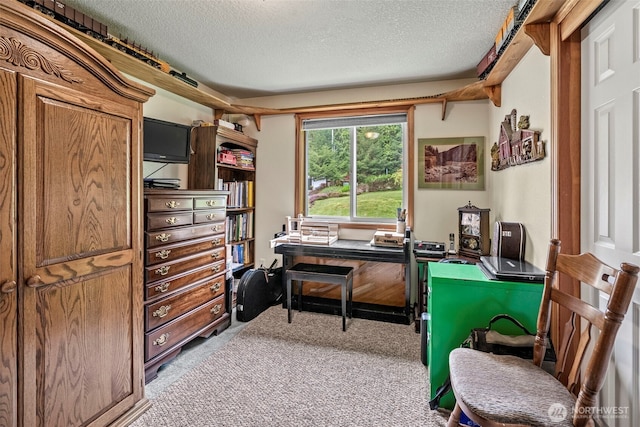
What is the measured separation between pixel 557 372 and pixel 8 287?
231cm

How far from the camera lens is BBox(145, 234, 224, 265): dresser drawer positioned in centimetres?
204

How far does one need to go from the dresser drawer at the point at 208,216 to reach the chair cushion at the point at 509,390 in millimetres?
1999

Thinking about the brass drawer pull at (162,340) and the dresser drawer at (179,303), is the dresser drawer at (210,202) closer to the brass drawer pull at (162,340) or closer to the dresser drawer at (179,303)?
the dresser drawer at (179,303)

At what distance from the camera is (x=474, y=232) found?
269 cm

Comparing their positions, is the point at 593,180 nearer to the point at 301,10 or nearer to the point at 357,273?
the point at 301,10

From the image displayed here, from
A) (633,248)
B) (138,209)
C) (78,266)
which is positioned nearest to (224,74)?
(138,209)

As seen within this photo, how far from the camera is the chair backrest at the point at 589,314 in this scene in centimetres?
98

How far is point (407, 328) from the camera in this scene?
113 inches

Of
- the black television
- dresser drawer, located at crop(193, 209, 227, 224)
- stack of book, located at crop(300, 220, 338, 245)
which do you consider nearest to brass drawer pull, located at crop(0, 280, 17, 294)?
dresser drawer, located at crop(193, 209, 227, 224)

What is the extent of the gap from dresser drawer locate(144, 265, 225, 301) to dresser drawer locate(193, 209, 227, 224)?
40 centimetres

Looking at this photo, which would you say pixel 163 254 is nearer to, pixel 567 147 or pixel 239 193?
pixel 239 193

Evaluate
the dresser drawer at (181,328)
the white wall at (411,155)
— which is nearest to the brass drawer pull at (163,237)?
the dresser drawer at (181,328)

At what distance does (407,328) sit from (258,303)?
4.96ft

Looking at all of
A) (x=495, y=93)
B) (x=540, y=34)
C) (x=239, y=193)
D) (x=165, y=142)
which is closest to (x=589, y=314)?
(x=540, y=34)
